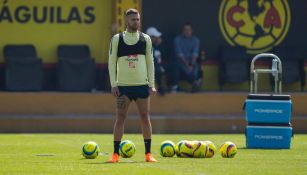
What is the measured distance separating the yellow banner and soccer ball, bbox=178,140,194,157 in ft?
36.7

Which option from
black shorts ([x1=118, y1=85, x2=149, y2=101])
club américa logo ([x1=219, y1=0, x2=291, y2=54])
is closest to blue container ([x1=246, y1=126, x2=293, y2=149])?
black shorts ([x1=118, y1=85, x2=149, y2=101])

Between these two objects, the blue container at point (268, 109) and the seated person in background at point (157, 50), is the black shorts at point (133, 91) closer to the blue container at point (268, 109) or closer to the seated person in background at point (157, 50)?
the blue container at point (268, 109)

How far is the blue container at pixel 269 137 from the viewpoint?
1886 cm

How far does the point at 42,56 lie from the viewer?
1064 inches

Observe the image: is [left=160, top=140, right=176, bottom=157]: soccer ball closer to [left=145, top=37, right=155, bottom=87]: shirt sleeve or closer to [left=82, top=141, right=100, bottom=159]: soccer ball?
[left=82, top=141, right=100, bottom=159]: soccer ball

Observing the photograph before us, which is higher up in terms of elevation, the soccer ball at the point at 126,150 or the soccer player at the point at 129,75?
the soccer player at the point at 129,75

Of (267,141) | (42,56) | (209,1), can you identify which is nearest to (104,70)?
(42,56)

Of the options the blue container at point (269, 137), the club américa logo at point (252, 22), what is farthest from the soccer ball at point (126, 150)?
the club américa logo at point (252, 22)

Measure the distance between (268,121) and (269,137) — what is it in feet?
1.03

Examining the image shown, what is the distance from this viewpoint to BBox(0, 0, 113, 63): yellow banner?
27000 mm

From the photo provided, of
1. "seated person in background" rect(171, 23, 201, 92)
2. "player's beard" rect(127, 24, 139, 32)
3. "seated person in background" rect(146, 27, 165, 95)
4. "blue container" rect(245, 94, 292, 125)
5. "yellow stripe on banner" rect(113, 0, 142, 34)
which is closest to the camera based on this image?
"player's beard" rect(127, 24, 139, 32)

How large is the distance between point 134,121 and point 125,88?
33.3 ft

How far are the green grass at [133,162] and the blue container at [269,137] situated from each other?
0.26 metres

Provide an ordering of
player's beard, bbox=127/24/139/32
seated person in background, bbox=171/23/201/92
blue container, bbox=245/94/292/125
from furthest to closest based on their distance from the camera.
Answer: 1. seated person in background, bbox=171/23/201/92
2. blue container, bbox=245/94/292/125
3. player's beard, bbox=127/24/139/32
